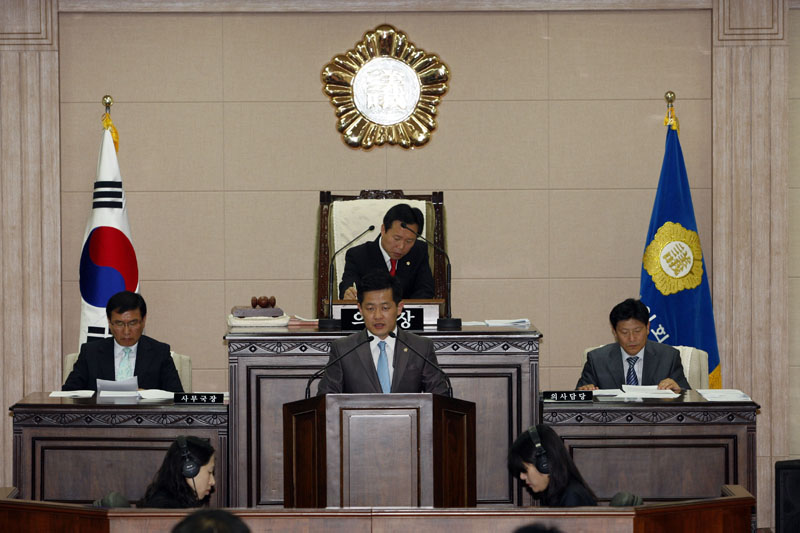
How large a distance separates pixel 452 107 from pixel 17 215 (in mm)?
2960

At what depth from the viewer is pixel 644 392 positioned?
190 inches

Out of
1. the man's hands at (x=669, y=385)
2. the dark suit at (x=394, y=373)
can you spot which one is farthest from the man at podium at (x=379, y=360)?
the man's hands at (x=669, y=385)

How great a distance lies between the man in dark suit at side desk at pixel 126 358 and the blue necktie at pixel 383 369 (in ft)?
4.35

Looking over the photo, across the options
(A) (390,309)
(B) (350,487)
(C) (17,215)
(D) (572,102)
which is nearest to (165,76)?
(C) (17,215)

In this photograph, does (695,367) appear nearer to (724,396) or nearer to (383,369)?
(724,396)

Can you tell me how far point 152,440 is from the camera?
4578 mm

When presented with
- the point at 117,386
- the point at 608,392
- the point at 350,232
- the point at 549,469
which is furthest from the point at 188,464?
the point at 350,232

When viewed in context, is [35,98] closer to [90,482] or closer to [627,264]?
[90,482]

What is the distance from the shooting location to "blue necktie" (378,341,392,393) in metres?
4.32

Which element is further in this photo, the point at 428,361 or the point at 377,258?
the point at 377,258

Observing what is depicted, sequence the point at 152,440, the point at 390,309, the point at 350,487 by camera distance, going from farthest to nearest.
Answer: the point at 152,440 < the point at 390,309 < the point at 350,487

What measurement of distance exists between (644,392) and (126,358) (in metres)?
2.64

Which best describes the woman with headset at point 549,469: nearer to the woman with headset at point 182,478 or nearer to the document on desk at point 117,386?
the woman with headset at point 182,478

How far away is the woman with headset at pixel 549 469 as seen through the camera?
3.39 meters
